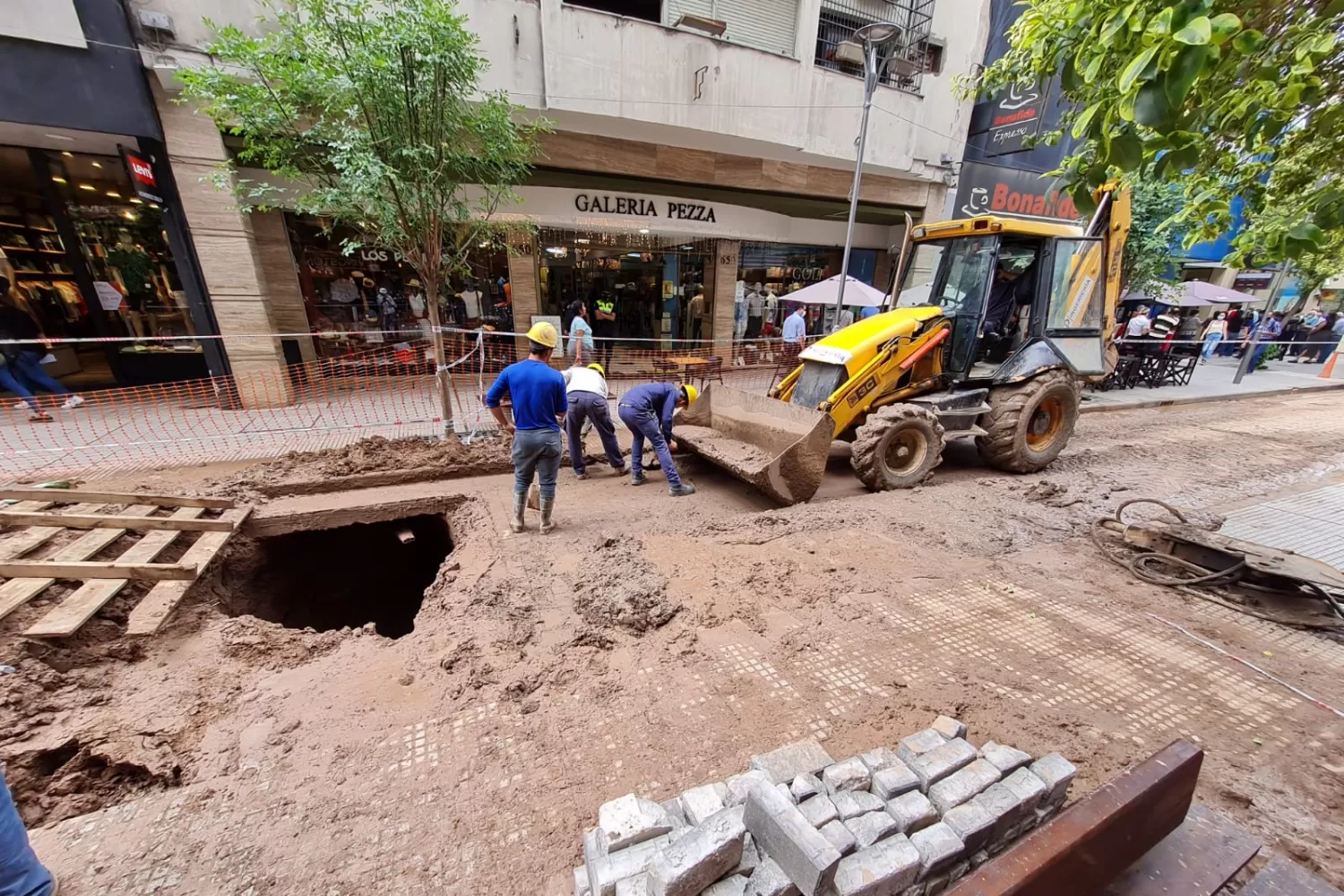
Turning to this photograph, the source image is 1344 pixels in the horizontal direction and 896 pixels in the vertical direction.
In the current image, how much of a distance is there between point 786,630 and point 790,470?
6.49ft

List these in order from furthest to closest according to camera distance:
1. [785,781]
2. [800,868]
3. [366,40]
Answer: [366,40]
[785,781]
[800,868]

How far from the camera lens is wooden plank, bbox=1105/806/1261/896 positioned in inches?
Answer: 66.7

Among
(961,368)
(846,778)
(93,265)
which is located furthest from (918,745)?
(93,265)

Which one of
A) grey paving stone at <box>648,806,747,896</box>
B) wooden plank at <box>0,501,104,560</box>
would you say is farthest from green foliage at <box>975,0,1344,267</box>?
wooden plank at <box>0,501,104,560</box>

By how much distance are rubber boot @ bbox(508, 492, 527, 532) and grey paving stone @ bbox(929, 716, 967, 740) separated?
3429 millimetres

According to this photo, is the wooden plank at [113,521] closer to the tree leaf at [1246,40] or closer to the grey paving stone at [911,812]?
the grey paving stone at [911,812]

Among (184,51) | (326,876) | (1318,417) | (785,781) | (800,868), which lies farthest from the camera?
(1318,417)

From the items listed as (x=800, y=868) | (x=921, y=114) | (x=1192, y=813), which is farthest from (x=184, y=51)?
(x=921, y=114)

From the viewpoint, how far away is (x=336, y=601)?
5.45m

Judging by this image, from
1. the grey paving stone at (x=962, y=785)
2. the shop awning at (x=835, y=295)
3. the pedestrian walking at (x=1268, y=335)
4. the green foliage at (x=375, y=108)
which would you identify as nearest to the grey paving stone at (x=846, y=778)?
the grey paving stone at (x=962, y=785)

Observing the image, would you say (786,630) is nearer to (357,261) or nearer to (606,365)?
(606,365)

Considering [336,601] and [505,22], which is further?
[505,22]

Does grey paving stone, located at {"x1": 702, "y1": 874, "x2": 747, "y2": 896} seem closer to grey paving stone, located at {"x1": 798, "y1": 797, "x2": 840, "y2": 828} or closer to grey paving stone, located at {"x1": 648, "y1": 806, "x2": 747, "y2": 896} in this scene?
grey paving stone, located at {"x1": 648, "y1": 806, "x2": 747, "y2": 896}

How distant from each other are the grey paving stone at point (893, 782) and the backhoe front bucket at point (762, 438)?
2998mm
